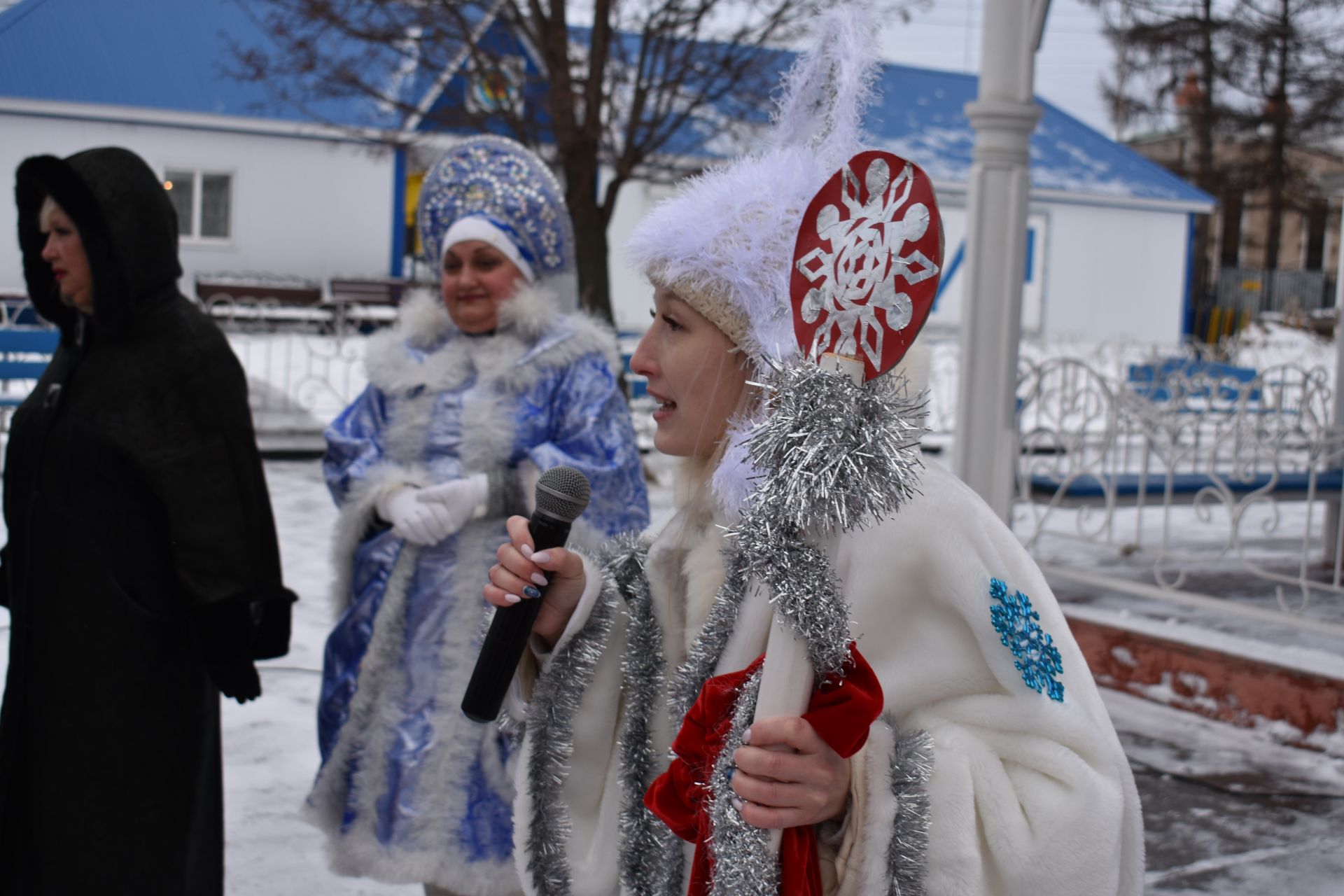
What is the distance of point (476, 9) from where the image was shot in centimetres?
1281

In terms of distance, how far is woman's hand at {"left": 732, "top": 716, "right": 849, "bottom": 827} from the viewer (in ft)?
3.92

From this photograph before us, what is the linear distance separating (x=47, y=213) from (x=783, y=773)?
7.79 ft

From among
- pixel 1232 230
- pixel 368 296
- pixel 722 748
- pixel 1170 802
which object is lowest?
pixel 1170 802

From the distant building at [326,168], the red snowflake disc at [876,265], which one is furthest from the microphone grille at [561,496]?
the distant building at [326,168]

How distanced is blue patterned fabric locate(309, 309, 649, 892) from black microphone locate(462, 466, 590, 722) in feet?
4.54

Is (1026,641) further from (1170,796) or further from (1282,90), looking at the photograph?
(1282,90)

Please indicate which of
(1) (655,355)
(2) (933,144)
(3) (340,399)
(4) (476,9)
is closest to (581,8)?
(4) (476,9)

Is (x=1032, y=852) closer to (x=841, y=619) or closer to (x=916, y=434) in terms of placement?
(x=841, y=619)

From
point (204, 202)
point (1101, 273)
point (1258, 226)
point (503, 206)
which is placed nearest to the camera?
point (503, 206)

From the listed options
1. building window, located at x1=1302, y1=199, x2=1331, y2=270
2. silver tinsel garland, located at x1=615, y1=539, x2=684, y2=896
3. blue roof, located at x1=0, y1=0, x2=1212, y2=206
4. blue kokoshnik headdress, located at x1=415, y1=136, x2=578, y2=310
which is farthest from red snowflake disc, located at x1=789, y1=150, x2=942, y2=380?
building window, located at x1=1302, y1=199, x2=1331, y2=270

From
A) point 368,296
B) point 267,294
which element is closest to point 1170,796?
point 267,294

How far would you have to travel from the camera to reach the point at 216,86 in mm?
19359

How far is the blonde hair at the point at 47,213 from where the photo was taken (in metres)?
2.75

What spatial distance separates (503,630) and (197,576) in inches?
48.8
